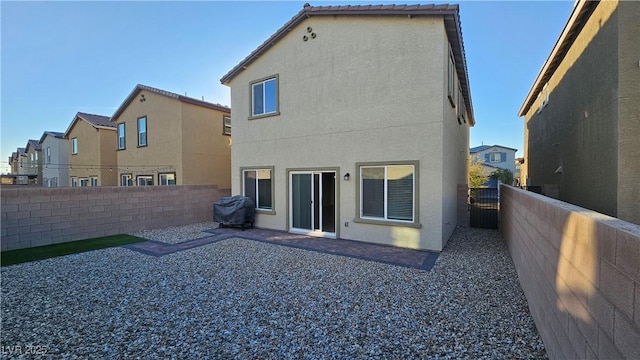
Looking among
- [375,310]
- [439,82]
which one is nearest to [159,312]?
[375,310]

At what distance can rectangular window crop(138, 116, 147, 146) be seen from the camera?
1762 cm

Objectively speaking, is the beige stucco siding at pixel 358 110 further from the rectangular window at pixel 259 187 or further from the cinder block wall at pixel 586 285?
the cinder block wall at pixel 586 285

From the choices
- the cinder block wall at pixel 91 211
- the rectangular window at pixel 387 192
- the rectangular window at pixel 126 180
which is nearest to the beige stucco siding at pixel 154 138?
the rectangular window at pixel 126 180

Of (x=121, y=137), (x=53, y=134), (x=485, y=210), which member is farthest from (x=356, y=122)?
(x=53, y=134)

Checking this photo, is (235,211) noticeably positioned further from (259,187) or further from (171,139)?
(171,139)

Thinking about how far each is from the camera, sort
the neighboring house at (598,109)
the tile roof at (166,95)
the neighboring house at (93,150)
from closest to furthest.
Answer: the neighboring house at (598,109), the tile roof at (166,95), the neighboring house at (93,150)

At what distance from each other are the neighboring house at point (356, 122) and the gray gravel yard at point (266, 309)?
2.10 meters

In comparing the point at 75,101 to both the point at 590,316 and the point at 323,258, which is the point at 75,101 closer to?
the point at 323,258

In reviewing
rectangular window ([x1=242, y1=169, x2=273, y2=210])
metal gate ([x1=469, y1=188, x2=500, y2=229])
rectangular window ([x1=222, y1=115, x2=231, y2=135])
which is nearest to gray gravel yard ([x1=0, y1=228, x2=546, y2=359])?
rectangular window ([x1=242, y1=169, x2=273, y2=210])

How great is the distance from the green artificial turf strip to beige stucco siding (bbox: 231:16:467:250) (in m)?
4.92

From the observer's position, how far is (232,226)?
12078mm

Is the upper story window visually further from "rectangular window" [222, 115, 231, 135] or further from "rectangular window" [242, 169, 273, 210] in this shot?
"rectangular window" [222, 115, 231, 135]

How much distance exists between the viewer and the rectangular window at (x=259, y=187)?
11664 millimetres

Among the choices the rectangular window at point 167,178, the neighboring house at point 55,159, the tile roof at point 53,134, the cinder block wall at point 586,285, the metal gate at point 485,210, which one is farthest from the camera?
the tile roof at point 53,134
